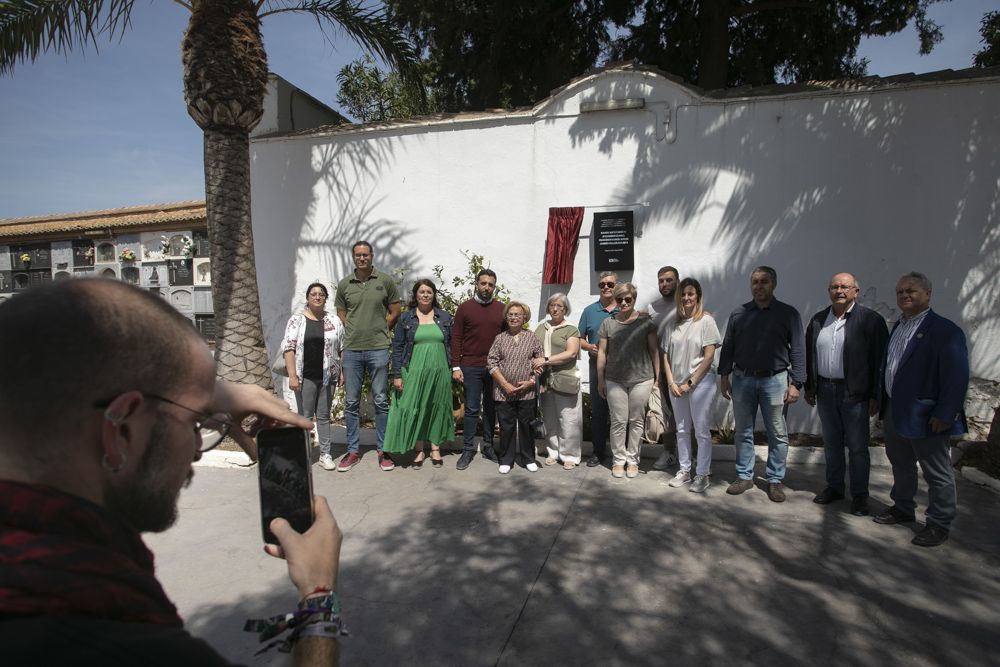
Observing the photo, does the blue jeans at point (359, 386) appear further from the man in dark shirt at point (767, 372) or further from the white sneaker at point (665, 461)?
the man in dark shirt at point (767, 372)

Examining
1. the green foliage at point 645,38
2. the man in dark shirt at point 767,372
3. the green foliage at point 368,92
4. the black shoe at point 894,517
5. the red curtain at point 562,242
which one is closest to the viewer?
the black shoe at point 894,517

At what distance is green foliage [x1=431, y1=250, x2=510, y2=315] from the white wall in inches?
4.3

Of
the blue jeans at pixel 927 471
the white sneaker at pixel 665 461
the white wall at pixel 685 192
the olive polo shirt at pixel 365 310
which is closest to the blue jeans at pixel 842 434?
the blue jeans at pixel 927 471

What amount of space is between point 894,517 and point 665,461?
2.01m

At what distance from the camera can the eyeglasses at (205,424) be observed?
3.49 feet

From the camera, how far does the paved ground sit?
3.11 meters

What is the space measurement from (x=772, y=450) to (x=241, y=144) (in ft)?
21.3

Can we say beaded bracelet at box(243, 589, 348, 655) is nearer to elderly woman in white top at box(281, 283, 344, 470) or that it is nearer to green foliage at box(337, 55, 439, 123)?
elderly woman in white top at box(281, 283, 344, 470)

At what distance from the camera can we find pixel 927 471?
4.30 m

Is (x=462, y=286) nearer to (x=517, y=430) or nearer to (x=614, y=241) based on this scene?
(x=614, y=241)

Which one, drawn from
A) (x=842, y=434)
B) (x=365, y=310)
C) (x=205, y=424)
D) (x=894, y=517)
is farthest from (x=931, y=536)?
(x=365, y=310)

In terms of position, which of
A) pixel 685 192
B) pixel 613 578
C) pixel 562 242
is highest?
pixel 685 192

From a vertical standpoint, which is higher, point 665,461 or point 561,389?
point 561,389

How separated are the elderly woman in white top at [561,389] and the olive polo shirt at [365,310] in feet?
5.57
